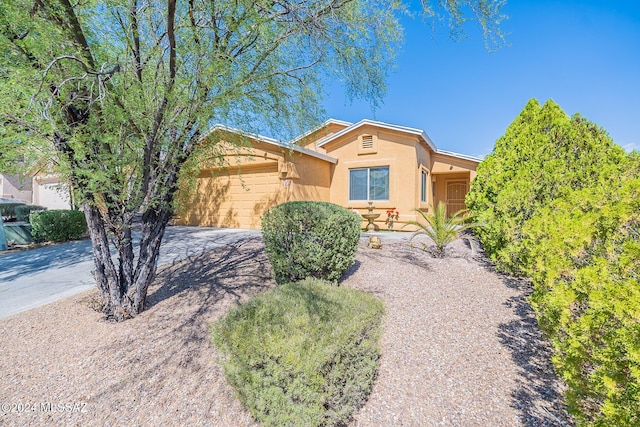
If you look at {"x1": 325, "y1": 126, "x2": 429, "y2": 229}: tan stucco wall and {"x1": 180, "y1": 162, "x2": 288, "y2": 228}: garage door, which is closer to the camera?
{"x1": 180, "y1": 162, "x2": 288, "y2": 228}: garage door

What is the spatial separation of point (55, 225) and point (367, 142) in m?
12.0

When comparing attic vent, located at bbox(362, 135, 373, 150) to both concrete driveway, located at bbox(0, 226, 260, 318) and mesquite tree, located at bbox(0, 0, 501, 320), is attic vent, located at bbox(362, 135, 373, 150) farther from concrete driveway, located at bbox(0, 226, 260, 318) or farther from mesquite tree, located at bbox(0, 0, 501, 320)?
mesquite tree, located at bbox(0, 0, 501, 320)

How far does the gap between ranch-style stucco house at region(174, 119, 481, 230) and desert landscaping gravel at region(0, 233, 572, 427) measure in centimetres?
629

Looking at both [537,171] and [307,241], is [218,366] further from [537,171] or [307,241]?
[537,171]

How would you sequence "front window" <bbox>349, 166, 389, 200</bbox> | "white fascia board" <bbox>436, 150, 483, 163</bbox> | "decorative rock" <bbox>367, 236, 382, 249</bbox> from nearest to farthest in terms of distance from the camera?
1. "decorative rock" <bbox>367, 236, 382, 249</bbox>
2. "front window" <bbox>349, 166, 389, 200</bbox>
3. "white fascia board" <bbox>436, 150, 483, 163</bbox>

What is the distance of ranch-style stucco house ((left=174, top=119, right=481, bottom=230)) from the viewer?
10234 mm

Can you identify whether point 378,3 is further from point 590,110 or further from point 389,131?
point 389,131

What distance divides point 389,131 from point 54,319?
35.9 ft

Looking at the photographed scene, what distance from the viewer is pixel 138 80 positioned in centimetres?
331

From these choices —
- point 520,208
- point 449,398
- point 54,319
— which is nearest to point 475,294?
point 520,208

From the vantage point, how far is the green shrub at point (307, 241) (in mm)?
4004

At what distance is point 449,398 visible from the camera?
2.28 metres

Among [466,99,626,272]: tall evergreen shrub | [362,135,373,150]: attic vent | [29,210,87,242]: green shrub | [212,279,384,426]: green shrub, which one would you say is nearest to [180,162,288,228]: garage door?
[29,210,87,242]: green shrub

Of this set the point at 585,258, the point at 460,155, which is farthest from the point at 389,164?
the point at 585,258
